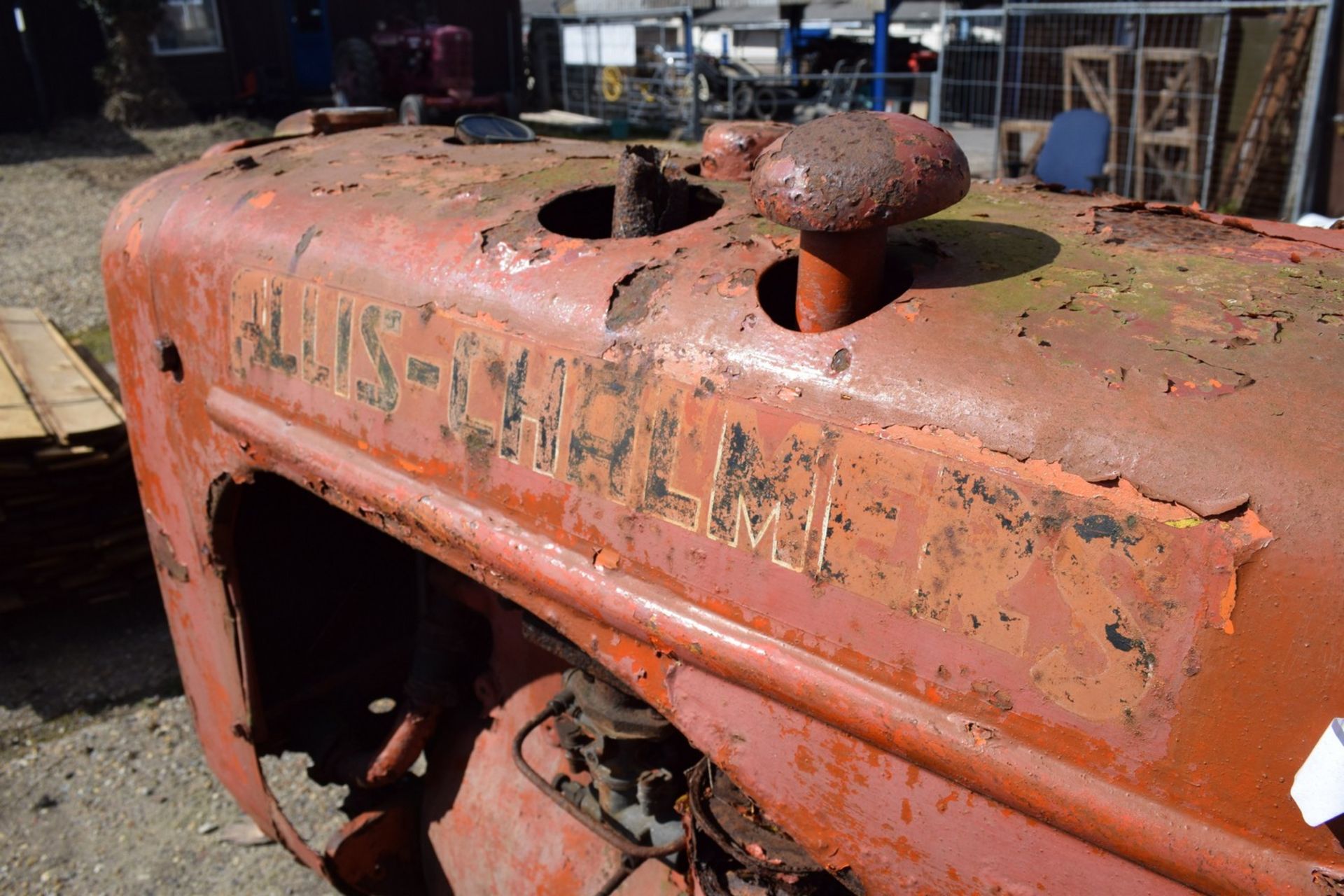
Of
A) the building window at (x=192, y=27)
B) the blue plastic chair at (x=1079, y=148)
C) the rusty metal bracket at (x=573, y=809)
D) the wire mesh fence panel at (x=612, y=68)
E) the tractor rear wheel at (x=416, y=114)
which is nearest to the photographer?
the rusty metal bracket at (x=573, y=809)

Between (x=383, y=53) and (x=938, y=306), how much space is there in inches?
620

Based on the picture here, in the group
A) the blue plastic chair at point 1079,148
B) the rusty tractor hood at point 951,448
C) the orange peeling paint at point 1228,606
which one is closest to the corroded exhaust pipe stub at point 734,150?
the rusty tractor hood at point 951,448

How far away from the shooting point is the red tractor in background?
14812mm

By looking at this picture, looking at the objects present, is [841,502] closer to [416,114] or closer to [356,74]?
[416,114]

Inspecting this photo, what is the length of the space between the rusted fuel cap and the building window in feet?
56.1

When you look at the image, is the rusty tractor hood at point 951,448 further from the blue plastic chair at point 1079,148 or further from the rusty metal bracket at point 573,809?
the blue plastic chair at point 1079,148

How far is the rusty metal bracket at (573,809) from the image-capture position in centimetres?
188

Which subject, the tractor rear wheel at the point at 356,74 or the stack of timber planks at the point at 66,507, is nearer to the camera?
the stack of timber planks at the point at 66,507

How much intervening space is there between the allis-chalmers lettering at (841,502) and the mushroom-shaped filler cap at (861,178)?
234 mm

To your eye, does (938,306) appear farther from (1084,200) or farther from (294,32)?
(294,32)

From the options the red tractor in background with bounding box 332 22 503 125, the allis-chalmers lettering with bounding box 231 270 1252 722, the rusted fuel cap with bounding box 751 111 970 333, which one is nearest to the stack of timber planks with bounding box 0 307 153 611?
the allis-chalmers lettering with bounding box 231 270 1252 722

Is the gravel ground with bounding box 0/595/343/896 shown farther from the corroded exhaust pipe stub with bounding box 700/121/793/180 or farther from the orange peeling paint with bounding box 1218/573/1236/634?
the orange peeling paint with bounding box 1218/573/1236/634

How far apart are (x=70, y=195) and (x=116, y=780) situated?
33.1 ft

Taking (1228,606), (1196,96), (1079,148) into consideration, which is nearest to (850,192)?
(1228,606)
